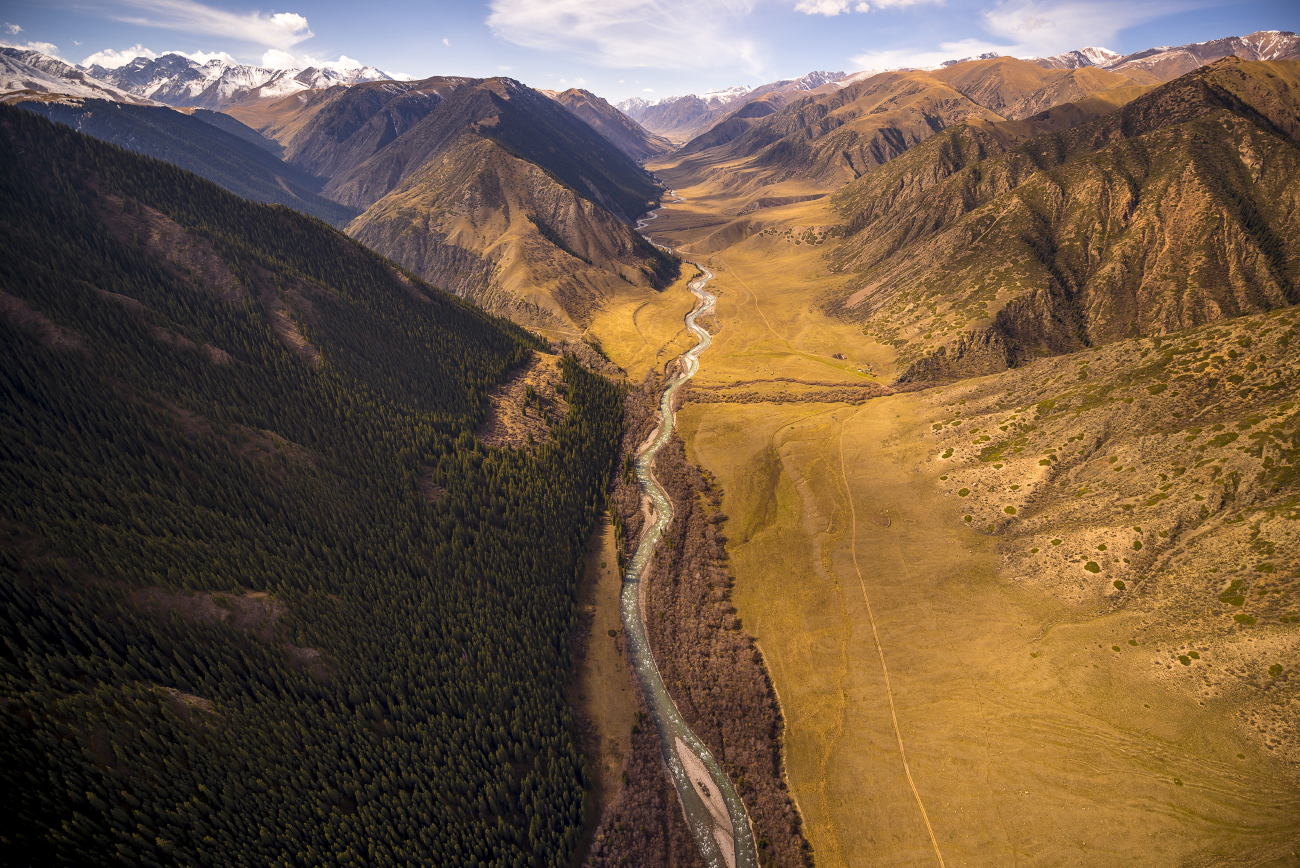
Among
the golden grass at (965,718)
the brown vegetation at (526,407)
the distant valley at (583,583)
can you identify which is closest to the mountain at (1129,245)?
the distant valley at (583,583)

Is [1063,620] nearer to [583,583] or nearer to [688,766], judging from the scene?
[688,766]

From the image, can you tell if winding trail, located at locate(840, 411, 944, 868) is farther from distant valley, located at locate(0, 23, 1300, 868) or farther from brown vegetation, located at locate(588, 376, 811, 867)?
brown vegetation, located at locate(588, 376, 811, 867)

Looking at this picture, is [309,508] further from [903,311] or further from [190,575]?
[903,311]

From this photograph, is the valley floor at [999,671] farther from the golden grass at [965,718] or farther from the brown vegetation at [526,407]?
the brown vegetation at [526,407]

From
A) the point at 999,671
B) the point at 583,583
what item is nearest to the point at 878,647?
the point at 999,671

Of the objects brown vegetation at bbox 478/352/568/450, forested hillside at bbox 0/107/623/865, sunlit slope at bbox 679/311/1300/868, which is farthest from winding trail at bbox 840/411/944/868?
brown vegetation at bbox 478/352/568/450

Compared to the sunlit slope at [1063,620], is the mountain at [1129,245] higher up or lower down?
higher up
